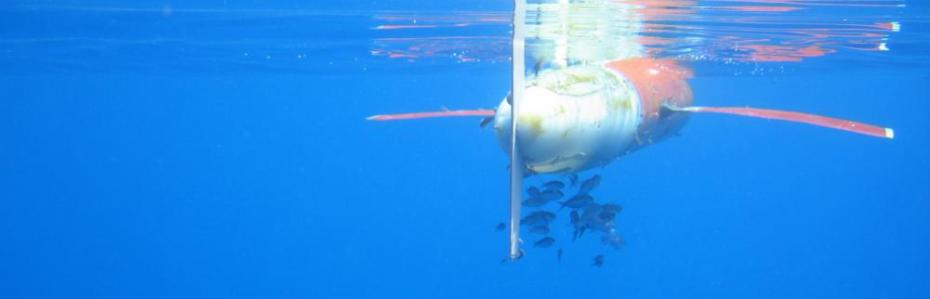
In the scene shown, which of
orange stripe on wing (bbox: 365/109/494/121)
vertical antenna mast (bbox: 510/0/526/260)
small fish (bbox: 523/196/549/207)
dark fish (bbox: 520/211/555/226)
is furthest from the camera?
dark fish (bbox: 520/211/555/226)

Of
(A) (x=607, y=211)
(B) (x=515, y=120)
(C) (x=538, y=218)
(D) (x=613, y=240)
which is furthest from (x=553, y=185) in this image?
(B) (x=515, y=120)

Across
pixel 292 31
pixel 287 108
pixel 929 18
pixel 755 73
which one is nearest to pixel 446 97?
pixel 287 108

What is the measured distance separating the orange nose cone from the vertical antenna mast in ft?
6.73

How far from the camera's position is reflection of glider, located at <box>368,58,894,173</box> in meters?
4.72

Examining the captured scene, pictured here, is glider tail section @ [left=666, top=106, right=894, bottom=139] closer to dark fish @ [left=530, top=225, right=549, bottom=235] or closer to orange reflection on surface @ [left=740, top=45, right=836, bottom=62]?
dark fish @ [left=530, top=225, right=549, bottom=235]

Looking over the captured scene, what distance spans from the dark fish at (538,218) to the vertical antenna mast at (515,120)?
4424 millimetres

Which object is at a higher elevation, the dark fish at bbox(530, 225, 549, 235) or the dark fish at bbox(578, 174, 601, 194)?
the dark fish at bbox(578, 174, 601, 194)

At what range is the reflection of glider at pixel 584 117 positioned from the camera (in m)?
4.72

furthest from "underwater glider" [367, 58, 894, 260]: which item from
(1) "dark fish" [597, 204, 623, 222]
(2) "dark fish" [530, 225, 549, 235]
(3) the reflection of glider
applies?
(2) "dark fish" [530, 225, 549, 235]

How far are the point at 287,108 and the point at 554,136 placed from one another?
47.4 m

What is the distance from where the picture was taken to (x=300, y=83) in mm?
32875

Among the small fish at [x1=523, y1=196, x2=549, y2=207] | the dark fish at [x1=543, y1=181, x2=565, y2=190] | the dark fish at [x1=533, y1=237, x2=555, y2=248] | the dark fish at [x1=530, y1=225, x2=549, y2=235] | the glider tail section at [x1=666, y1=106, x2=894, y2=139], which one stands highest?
the glider tail section at [x1=666, y1=106, x2=894, y2=139]

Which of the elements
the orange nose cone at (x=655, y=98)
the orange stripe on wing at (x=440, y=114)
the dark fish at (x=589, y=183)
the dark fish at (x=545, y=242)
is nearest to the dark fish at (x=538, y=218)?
the dark fish at (x=589, y=183)

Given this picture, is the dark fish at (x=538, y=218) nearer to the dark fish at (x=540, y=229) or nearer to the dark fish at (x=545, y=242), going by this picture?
the dark fish at (x=540, y=229)
